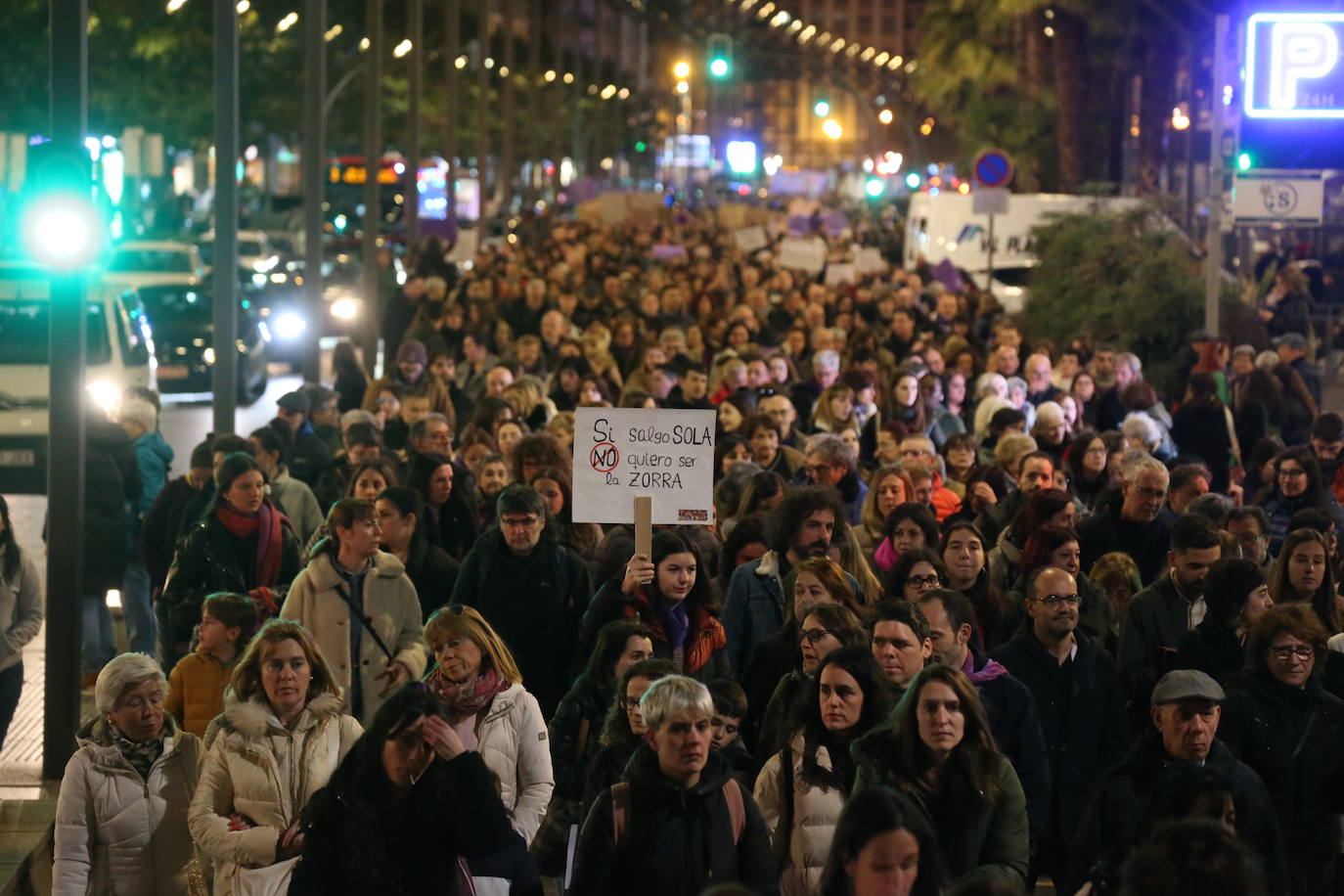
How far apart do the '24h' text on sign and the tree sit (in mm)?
15757

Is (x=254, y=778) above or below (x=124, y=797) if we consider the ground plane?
above

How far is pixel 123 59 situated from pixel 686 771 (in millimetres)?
45295

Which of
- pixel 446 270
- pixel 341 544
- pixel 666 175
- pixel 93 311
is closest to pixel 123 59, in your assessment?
pixel 446 270

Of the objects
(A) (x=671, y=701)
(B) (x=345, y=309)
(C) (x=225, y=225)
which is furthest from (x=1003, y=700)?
(B) (x=345, y=309)

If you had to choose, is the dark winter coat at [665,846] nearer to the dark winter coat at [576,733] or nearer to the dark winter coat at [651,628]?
the dark winter coat at [576,733]

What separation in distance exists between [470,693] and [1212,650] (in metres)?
2.89

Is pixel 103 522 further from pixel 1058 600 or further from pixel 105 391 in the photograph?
pixel 105 391

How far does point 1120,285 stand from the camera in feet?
89.6

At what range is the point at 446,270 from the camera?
1460 inches

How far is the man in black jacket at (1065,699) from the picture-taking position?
27.8 feet

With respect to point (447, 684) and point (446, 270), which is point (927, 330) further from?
point (447, 684)

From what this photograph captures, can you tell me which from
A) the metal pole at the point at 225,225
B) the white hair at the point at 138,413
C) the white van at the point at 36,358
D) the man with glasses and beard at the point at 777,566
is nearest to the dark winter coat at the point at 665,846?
the man with glasses and beard at the point at 777,566

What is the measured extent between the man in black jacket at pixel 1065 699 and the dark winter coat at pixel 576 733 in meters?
1.51

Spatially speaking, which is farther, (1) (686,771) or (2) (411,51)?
(2) (411,51)
